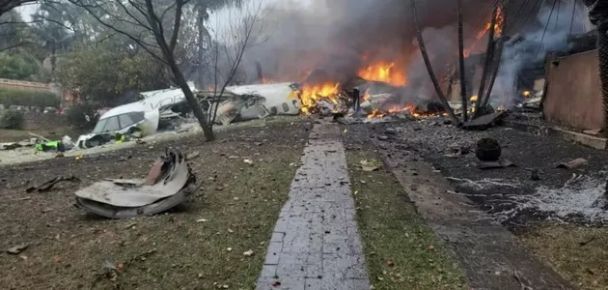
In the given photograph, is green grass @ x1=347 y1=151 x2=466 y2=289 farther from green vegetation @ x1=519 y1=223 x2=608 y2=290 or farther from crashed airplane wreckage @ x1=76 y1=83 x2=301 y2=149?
crashed airplane wreckage @ x1=76 y1=83 x2=301 y2=149

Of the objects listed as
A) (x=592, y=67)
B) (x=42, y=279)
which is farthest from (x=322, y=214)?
(x=592, y=67)

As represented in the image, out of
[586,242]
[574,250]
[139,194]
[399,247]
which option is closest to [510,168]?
[586,242]

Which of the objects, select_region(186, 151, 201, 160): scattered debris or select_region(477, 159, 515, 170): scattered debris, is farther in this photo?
select_region(186, 151, 201, 160): scattered debris

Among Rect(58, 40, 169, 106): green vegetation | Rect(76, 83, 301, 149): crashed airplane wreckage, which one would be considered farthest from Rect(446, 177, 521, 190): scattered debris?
Rect(58, 40, 169, 106): green vegetation

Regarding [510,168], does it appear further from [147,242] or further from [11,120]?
[11,120]

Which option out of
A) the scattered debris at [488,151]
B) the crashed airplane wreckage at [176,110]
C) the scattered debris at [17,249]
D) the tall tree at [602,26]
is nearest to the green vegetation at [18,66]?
the crashed airplane wreckage at [176,110]

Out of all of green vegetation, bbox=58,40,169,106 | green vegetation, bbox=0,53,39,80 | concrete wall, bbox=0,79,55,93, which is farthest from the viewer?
green vegetation, bbox=0,53,39,80

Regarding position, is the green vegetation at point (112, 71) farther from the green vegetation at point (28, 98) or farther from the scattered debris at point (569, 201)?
the scattered debris at point (569, 201)

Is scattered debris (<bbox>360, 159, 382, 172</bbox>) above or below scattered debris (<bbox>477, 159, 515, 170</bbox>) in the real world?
below

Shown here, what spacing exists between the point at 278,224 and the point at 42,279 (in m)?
2.01

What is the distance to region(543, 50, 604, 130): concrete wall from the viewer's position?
8.60m

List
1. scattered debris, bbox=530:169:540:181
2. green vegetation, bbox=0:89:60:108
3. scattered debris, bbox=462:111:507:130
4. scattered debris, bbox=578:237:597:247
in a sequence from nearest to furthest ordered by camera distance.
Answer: scattered debris, bbox=578:237:597:247
scattered debris, bbox=530:169:540:181
scattered debris, bbox=462:111:507:130
green vegetation, bbox=0:89:60:108

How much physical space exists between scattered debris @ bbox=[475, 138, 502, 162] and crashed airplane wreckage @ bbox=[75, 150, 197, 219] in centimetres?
495

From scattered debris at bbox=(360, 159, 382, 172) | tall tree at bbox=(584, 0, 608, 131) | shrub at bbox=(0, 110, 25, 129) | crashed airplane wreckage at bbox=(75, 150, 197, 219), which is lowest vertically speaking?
shrub at bbox=(0, 110, 25, 129)
